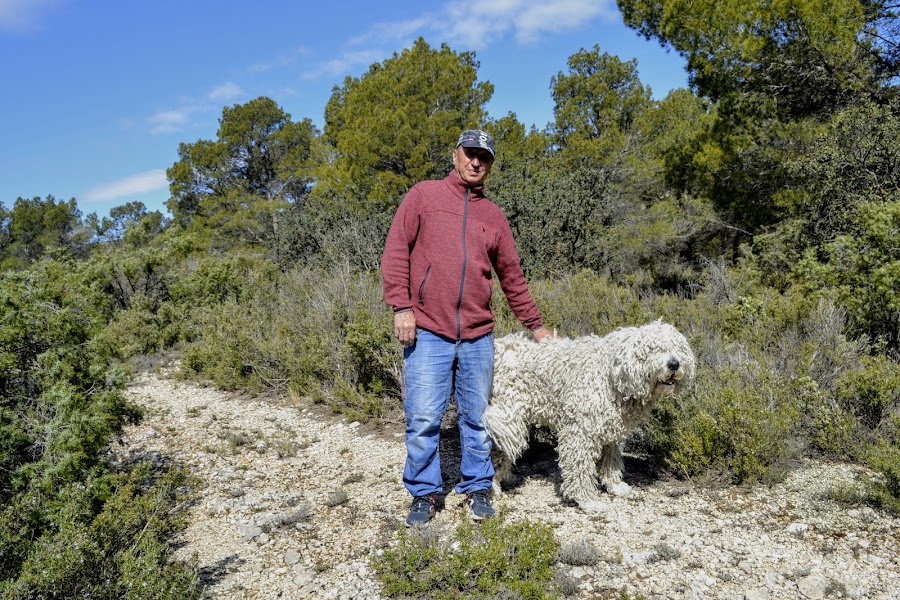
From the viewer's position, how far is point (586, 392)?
3.55 meters

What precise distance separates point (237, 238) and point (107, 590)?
2386cm

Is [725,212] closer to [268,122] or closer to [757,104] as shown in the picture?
[757,104]

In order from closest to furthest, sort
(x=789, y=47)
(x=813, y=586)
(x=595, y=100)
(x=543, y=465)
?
(x=813, y=586) < (x=543, y=465) < (x=789, y=47) < (x=595, y=100)

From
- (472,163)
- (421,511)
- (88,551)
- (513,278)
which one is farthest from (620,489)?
(88,551)

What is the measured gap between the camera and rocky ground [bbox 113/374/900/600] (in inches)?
111

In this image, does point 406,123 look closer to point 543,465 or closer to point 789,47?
point 789,47

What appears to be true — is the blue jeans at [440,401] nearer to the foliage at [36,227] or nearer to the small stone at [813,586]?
the small stone at [813,586]

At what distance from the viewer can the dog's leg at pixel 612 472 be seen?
383 cm

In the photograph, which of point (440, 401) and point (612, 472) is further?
point (612, 472)

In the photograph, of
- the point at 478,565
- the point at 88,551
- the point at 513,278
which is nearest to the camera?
the point at 88,551

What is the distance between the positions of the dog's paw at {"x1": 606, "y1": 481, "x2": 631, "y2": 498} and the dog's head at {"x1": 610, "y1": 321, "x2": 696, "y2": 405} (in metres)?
0.78

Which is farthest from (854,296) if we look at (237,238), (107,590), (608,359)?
(237,238)

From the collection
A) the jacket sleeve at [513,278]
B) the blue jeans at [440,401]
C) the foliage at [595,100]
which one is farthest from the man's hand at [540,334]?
the foliage at [595,100]

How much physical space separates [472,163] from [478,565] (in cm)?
229
